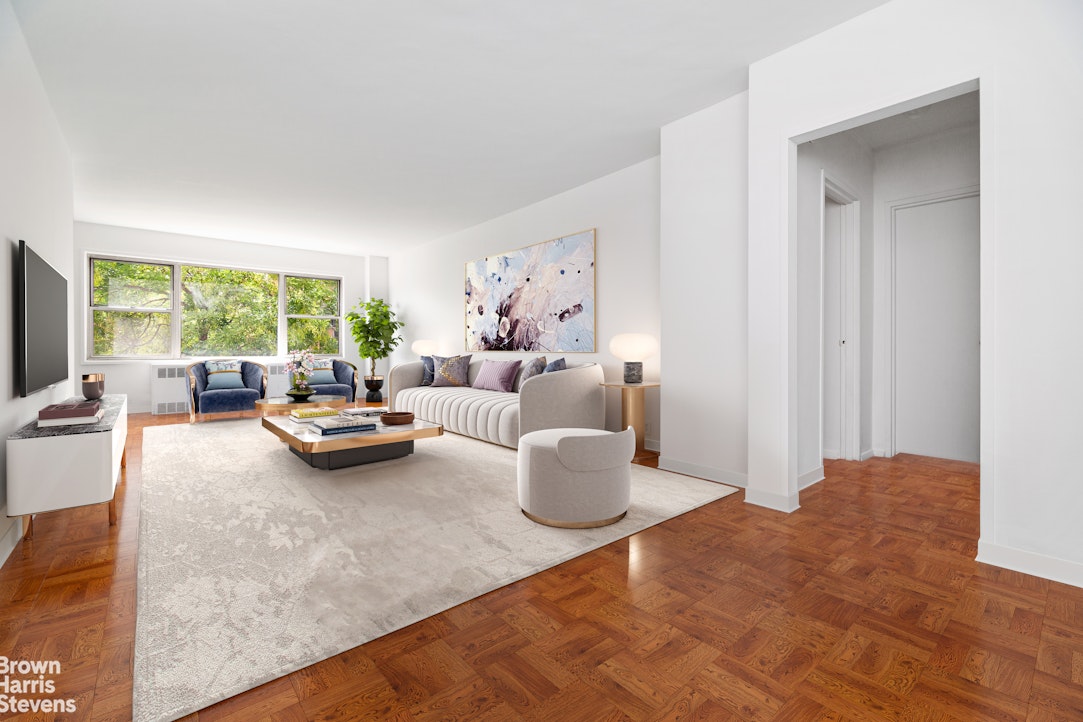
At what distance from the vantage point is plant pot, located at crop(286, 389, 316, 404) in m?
5.52

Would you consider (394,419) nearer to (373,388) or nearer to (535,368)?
(535,368)

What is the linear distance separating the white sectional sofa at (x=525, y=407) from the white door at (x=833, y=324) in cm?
193

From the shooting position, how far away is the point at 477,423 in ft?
16.0

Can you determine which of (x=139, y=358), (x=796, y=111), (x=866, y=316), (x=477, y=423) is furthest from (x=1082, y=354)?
(x=139, y=358)

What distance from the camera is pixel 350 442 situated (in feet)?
11.8

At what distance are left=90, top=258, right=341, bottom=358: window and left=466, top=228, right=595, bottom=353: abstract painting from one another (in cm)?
Answer: 331

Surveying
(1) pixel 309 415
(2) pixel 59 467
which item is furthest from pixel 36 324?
(1) pixel 309 415

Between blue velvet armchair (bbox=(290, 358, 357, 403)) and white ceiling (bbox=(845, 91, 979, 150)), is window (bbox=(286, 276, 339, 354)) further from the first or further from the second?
white ceiling (bbox=(845, 91, 979, 150))

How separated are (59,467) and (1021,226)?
454 centimetres

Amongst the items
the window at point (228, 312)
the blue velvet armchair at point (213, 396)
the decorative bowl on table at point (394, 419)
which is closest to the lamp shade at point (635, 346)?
the decorative bowl on table at point (394, 419)

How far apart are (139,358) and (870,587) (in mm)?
8754

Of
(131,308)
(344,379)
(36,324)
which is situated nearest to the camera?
(36,324)

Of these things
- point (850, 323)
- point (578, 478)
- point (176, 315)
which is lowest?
point (578, 478)

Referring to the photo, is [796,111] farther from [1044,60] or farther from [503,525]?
[503,525]
